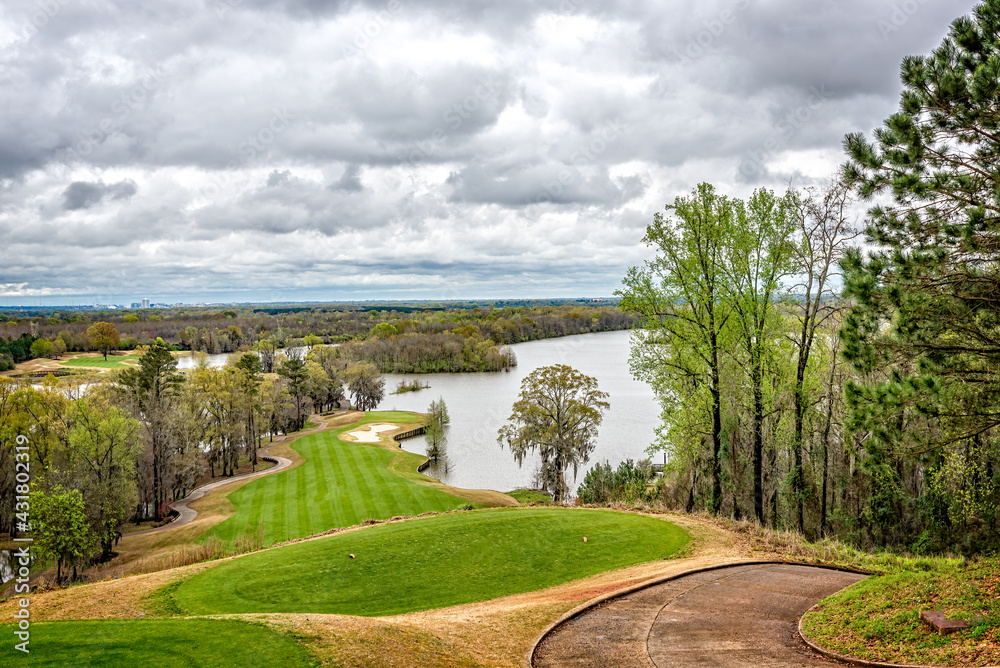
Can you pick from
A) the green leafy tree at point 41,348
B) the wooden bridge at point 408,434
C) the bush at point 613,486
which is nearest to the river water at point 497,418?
the wooden bridge at point 408,434

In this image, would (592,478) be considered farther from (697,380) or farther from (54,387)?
(54,387)

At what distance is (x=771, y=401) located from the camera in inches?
695

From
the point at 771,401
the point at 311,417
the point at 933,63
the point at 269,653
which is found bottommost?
the point at 311,417

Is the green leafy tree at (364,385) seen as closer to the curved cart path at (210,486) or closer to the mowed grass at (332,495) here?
the curved cart path at (210,486)

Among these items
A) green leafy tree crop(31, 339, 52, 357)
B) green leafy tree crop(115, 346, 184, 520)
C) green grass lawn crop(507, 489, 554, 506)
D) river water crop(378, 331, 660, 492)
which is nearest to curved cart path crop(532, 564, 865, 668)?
river water crop(378, 331, 660, 492)

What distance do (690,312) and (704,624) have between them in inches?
450

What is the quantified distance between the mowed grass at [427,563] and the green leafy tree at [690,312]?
4.57 m

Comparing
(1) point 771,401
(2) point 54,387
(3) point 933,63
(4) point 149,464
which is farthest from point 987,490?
(2) point 54,387

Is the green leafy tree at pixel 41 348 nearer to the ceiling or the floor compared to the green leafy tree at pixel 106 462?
nearer to the ceiling

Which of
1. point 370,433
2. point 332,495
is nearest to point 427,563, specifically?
point 332,495

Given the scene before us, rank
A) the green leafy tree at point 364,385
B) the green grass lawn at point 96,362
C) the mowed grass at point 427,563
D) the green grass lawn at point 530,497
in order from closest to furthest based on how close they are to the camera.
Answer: the mowed grass at point 427,563 < the green grass lawn at point 530,497 < the green leafy tree at point 364,385 < the green grass lawn at point 96,362

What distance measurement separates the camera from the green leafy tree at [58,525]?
67.1ft

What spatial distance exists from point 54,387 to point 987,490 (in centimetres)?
4136

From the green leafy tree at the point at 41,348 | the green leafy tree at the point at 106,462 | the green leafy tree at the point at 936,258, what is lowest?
the green leafy tree at the point at 106,462
